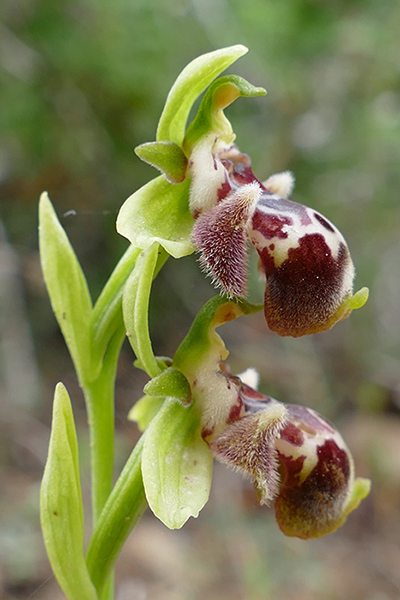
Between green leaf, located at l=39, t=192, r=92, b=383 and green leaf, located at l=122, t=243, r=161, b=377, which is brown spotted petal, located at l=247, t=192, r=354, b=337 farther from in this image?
green leaf, located at l=39, t=192, r=92, b=383

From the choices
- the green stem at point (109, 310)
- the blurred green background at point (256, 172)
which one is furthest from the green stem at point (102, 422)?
the blurred green background at point (256, 172)

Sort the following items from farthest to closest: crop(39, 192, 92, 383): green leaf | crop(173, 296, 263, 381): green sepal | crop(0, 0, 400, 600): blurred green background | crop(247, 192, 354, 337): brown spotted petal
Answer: crop(0, 0, 400, 600): blurred green background < crop(39, 192, 92, 383): green leaf < crop(173, 296, 263, 381): green sepal < crop(247, 192, 354, 337): brown spotted petal

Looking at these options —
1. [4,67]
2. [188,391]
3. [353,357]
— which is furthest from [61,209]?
[188,391]

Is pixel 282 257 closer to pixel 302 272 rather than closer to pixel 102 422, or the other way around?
pixel 302 272

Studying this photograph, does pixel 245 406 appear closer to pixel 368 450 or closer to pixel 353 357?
pixel 368 450

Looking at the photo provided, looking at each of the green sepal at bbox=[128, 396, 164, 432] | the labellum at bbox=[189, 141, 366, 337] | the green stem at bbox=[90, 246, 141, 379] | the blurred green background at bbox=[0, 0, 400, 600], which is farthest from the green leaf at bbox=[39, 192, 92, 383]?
the blurred green background at bbox=[0, 0, 400, 600]

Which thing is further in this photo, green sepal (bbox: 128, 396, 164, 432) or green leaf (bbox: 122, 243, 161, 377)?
green sepal (bbox: 128, 396, 164, 432)

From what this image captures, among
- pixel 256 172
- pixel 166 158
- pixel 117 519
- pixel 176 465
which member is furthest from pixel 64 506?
pixel 256 172
